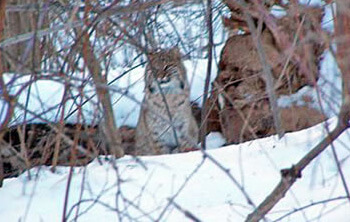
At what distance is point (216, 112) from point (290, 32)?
7.09 ft

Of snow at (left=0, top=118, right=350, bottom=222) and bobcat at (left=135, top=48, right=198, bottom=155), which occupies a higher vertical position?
snow at (left=0, top=118, right=350, bottom=222)

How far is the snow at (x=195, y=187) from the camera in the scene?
4340 millimetres

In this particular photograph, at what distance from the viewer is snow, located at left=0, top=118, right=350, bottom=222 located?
14.2 ft

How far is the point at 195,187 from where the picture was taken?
477cm

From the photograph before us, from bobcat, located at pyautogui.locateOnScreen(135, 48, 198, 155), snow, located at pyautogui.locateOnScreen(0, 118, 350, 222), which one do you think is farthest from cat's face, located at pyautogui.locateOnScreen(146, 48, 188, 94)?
snow, located at pyautogui.locateOnScreen(0, 118, 350, 222)

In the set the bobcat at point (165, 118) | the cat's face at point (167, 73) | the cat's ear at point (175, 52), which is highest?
the cat's ear at point (175, 52)

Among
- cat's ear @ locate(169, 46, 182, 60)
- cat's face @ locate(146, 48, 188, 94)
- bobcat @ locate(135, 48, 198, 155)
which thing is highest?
cat's ear @ locate(169, 46, 182, 60)

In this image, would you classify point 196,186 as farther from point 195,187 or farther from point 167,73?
point 167,73

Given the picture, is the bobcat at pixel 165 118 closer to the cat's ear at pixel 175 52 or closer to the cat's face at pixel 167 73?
the cat's face at pixel 167 73

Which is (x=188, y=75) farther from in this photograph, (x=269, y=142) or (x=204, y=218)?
(x=204, y=218)

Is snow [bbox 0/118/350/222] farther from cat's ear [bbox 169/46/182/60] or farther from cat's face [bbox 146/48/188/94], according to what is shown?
cat's ear [bbox 169/46/182/60]

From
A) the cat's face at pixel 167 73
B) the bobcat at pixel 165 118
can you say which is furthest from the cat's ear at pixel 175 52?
the bobcat at pixel 165 118

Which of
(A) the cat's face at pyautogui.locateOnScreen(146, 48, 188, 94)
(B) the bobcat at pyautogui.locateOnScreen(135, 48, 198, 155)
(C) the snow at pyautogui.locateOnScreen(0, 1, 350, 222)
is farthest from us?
(B) the bobcat at pyautogui.locateOnScreen(135, 48, 198, 155)

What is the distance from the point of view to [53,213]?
4688 millimetres
